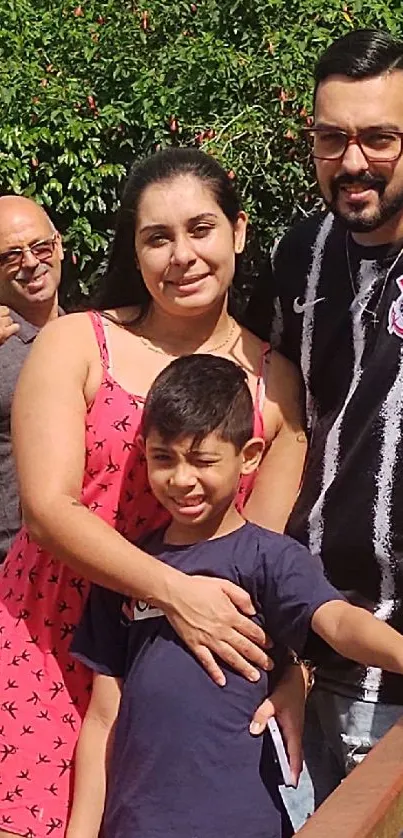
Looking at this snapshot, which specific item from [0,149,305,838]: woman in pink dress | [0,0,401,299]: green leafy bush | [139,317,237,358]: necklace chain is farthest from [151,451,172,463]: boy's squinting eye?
[0,0,401,299]: green leafy bush

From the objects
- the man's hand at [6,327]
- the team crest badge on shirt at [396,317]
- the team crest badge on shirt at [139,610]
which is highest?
the team crest badge on shirt at [396,317]

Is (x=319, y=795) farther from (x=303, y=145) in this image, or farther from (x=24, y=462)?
(x=303, y=145)

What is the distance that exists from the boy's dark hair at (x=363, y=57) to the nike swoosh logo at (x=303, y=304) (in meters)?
0.46

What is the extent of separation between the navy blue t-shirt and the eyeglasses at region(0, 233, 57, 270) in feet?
7.02

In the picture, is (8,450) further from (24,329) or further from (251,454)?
(251,454)

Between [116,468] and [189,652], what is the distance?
41 cm

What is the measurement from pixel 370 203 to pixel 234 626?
91 cm

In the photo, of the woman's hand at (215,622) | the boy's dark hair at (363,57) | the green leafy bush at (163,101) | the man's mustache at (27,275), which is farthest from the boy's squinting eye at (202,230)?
the green leafy bush at (163,101)

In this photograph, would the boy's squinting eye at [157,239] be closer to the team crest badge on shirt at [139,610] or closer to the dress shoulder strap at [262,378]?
the dress shoulder strap at [262,378]

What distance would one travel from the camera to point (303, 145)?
6.52m

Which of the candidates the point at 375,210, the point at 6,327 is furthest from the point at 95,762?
the point at 6,327

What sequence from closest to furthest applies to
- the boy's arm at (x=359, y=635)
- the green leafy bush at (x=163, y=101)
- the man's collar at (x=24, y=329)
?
1. the boy's arm at (x=359, y=635)
2. the man's collar at (x=24, y=329)
3. the green leafy bush at (x=163, y=101)

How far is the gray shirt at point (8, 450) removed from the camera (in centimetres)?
404

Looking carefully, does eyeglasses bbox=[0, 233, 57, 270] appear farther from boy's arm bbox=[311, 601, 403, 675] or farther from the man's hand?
boy's arm bbox=[311, 601, 403, 675]
